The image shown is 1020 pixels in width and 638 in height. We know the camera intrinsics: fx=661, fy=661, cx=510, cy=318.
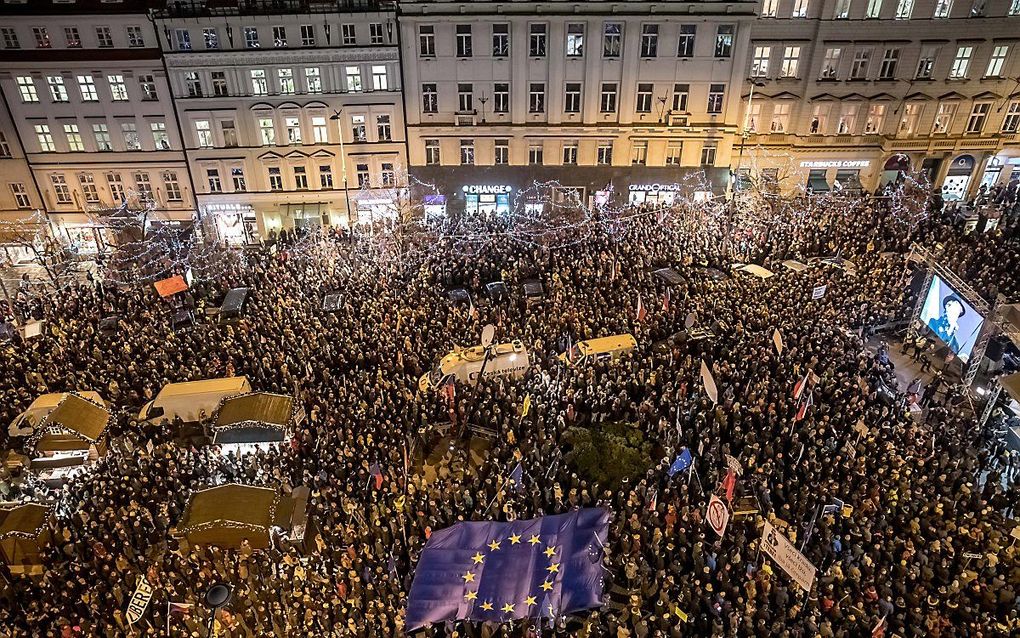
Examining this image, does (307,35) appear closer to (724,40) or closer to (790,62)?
(724,40)

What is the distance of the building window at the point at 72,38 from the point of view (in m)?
33.0

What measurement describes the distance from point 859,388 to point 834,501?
222 inches

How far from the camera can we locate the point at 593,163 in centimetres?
3719

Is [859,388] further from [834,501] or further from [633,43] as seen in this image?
[633,43]

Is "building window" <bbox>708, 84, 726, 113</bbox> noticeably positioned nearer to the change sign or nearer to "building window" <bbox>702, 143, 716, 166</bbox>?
"building window" <bbox>702, 143, 716, 166</bbox>

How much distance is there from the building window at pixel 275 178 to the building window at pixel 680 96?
22.1 metres

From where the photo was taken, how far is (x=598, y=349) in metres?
23.5

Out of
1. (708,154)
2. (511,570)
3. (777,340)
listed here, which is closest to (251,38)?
(708,154)

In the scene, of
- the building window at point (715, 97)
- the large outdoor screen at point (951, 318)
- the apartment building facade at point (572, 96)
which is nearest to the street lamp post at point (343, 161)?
the apartment building facade at point (572, 96)

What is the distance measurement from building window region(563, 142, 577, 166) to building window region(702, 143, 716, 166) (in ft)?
23.5

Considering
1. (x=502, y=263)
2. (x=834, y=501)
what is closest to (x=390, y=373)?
(x=502, y=263)

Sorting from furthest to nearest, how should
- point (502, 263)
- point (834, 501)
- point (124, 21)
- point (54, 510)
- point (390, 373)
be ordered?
point (124, 21), point (502, 263), point (390, 373), point (54, 510), point (834, 501)

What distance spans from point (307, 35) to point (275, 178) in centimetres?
799

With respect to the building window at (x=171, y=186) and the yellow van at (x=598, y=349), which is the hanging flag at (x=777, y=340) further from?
the building window at (x=171, y=186)
